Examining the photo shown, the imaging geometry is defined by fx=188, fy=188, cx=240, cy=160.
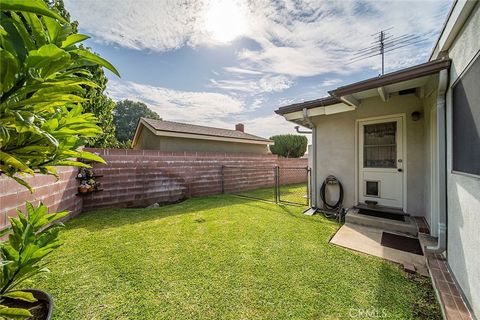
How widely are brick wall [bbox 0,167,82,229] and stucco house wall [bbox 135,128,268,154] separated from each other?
447 cm

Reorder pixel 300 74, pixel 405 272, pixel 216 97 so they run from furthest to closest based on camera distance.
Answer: pixel 216 97, pixel 300 74, pixel 405 272

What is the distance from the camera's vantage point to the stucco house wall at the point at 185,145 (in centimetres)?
904

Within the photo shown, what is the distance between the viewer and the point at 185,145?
9.41 metres

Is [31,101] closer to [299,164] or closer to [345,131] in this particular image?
[345,131]

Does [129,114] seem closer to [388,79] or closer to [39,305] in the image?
[39,305]

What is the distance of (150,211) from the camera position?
5105 millimetres

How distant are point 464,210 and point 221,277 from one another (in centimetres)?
275

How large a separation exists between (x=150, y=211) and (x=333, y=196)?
197 inches

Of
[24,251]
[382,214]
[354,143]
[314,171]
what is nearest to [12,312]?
[24,251]

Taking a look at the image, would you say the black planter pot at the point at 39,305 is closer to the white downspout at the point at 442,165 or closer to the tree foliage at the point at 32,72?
the tree foliage at the point at 32,72

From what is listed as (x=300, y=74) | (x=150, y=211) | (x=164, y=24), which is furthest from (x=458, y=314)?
(x=300, y=74)

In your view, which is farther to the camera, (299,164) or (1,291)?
(299,164)

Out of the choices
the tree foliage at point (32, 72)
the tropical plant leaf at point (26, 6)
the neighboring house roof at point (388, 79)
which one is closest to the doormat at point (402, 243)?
the neighboring house roof at point (388, 79)
